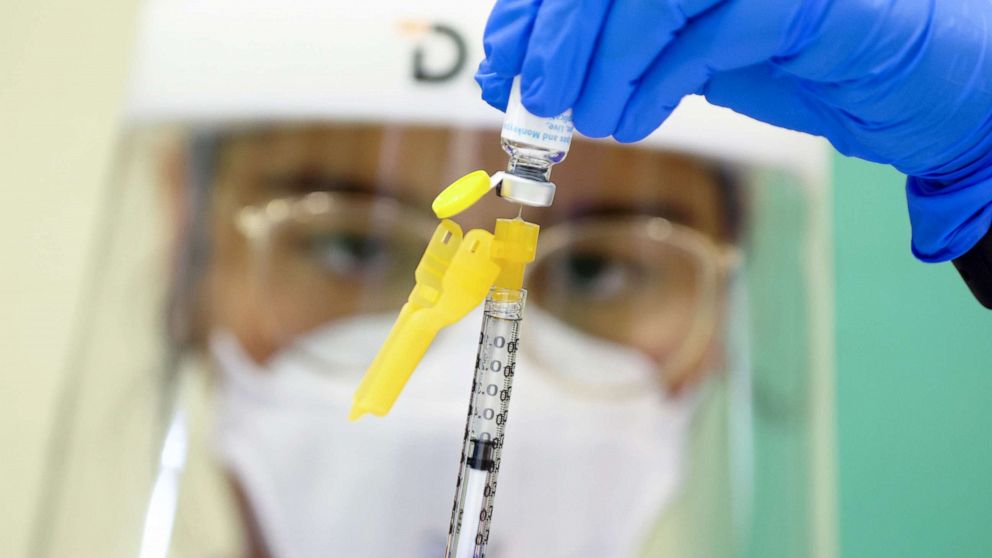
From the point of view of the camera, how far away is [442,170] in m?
1.10

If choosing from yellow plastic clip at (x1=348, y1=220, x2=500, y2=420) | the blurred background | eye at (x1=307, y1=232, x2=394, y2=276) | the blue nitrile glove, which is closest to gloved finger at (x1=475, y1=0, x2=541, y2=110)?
the blue nitrile glove

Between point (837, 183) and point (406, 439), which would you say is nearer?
point (406, 439)

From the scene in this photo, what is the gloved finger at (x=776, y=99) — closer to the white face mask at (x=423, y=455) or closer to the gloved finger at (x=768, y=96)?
the gloved finger at (x=768, y=96)

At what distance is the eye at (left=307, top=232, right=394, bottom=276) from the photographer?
1118 mm

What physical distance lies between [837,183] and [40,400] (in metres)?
1.17

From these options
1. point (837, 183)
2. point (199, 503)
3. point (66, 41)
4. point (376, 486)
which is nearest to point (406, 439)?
point (376, 486)

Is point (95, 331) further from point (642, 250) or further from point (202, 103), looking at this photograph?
point (642, 250)

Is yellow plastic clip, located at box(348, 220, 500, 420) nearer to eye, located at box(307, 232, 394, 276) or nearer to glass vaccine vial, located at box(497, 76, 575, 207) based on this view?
glass vaccine vial, located at box(497, 76, 575, 207)

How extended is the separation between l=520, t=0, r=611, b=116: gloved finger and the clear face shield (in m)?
0.43

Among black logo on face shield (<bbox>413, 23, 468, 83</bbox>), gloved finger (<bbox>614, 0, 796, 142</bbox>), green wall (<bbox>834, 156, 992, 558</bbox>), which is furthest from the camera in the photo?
green wall (<bbox>834, 156, 992, 558</bbox>)

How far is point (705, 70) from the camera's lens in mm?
662

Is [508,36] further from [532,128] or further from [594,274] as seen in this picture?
[594,274]

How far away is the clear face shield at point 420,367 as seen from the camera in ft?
3.54

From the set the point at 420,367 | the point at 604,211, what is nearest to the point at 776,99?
the point at 604,211
